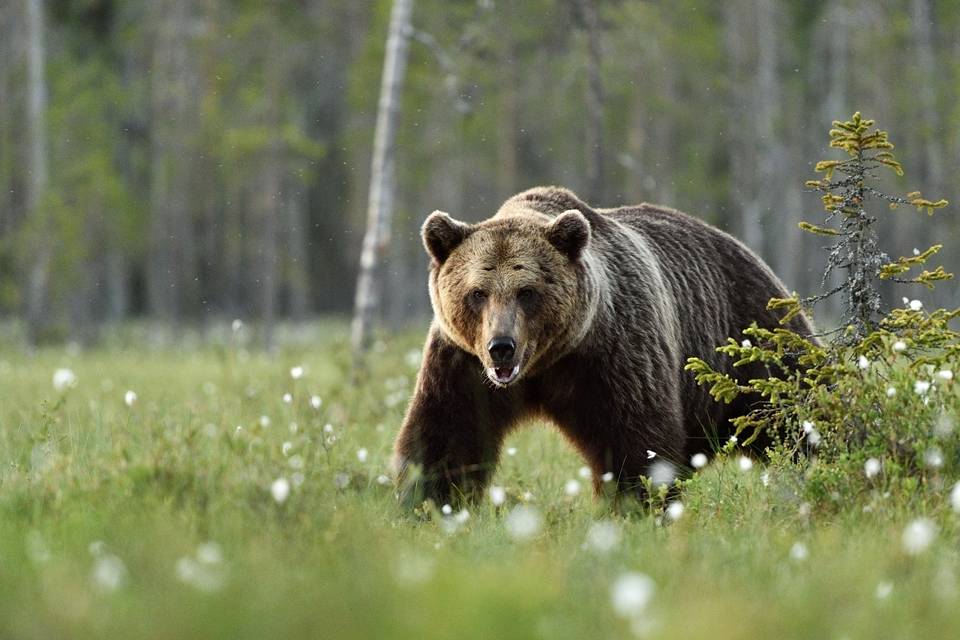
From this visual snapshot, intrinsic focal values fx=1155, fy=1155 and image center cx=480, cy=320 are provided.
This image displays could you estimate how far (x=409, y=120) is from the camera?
106ft

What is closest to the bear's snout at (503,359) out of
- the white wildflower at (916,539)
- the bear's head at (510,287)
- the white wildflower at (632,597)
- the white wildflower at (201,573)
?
the bear's head at (510,287)

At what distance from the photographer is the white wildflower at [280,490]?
12.4ft

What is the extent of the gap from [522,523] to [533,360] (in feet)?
7.54

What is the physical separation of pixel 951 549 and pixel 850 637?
131cm

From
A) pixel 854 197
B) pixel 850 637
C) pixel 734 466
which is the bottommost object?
pixel 734 466

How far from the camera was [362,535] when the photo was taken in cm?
384

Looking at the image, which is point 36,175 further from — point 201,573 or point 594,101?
point 201,573

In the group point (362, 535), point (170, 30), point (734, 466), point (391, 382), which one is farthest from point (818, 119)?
point (362, 535)

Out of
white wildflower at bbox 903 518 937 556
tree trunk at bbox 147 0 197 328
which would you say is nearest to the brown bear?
white wildflower at bbox 903 518 937 556

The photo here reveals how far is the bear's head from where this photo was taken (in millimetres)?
5398

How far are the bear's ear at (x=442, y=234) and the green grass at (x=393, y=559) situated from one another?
1164mm

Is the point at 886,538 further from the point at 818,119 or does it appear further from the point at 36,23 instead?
the point at 818,119

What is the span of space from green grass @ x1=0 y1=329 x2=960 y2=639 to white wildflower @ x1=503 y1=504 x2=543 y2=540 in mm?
60

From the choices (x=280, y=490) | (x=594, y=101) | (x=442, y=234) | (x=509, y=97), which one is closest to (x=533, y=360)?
(x=442, y=234)
